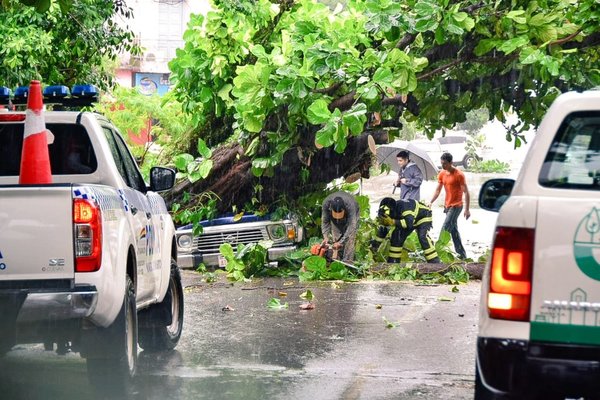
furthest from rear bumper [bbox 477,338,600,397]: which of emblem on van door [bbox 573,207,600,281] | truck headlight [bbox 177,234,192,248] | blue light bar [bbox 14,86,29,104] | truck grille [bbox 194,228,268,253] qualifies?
truck headlight [bbox 177,234,192,248]

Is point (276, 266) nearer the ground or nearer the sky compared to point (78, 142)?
nearer the ground

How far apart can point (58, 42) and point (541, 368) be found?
10.6 meters

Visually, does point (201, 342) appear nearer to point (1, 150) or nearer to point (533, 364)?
point (1, 150)

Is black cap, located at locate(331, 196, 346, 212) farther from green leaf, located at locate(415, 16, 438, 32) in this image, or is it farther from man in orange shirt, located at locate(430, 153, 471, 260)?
man in orange shirt, located at locate(430, 153, 471, 260)

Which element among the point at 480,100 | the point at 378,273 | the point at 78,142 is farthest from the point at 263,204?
the point at 78,142

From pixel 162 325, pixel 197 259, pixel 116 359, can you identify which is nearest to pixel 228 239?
pixel 197 259

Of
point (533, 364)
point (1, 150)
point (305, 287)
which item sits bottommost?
point (305, 287)

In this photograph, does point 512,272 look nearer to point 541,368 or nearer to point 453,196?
point 541,368

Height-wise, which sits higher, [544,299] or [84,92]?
[84,92]

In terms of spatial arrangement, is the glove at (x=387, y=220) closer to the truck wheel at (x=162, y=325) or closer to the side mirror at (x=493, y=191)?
the truck wheel at (x=162, y=325)

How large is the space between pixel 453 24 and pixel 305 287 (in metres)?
3.62

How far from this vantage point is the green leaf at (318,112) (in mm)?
12414

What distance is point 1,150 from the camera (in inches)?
297

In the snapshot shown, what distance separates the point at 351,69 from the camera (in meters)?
12.6
